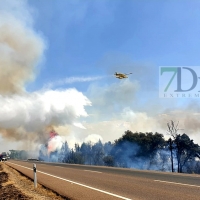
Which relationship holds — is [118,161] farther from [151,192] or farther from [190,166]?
[151,192]

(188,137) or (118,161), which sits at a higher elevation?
(188,137)

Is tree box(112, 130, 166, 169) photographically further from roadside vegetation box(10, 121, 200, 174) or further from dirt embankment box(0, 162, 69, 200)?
dirt embankment box(0, 162, 69, 200)

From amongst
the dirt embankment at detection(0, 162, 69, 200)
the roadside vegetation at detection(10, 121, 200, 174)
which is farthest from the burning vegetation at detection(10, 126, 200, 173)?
the dirt embankment at detection(0, 162, 69, 200)

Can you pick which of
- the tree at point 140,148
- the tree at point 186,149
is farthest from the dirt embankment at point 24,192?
the tree at point 140,148

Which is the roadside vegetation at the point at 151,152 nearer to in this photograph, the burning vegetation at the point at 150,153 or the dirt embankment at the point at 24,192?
the burning vegetation at the point at 150,153

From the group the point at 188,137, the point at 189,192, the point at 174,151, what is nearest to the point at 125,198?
the point at 189,192

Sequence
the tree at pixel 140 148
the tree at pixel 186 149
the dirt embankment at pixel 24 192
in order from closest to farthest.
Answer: the dirt embankment at pixel 24 192, the tree at pixel 186 149, the tree at pixel 140 148

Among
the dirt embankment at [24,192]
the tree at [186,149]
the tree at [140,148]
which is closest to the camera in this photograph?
the dirt embankment at [24,192]

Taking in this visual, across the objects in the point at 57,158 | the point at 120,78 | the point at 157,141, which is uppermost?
the point at 120,78

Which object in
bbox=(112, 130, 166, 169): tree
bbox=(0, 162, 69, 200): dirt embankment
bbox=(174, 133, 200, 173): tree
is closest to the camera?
bbox=(0, 162, 69, 200): dirt embankment

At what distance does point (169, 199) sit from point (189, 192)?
1.61 meters

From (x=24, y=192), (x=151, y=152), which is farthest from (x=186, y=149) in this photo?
(x=24, y=192)

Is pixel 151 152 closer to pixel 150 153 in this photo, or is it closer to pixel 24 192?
pixel 150 153

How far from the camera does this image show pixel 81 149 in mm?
138125
